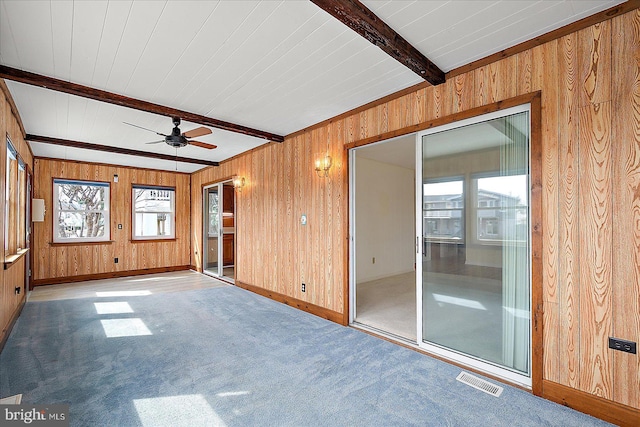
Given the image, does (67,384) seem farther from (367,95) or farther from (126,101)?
(367,95)

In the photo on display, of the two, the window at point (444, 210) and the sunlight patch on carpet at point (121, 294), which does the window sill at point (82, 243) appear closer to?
the sunlight patch on carpet at point (121, 294)

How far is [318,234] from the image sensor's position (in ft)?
13.7

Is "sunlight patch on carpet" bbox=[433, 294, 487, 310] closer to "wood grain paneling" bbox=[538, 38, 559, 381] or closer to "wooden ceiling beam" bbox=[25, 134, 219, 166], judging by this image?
"wood grain paneling" bbox=[538, 38, 559, 381]

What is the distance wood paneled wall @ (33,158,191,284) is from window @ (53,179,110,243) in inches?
4.6

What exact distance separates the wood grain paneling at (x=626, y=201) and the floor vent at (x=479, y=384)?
2.28 ft

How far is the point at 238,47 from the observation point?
93.7 inches

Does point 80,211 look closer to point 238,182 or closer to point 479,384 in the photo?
point 238,182

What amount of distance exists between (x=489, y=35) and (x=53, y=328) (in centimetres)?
546

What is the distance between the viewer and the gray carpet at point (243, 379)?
199 cm

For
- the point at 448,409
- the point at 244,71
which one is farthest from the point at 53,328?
the point at 448,409

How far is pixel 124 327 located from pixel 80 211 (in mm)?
4529

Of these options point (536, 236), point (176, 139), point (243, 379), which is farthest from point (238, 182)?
point (536, 236)

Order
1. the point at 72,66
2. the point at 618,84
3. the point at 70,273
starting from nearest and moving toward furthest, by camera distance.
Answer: the point at 618,84 → the point at 72,66 → the point at 70,273

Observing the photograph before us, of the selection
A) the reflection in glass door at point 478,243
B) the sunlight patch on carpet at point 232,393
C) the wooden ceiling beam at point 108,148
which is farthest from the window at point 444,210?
the wooden ceiling beam at point 108,148
